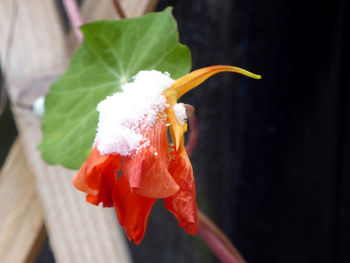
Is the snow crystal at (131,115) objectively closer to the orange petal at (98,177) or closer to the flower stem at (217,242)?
the orange petal at (98,177)

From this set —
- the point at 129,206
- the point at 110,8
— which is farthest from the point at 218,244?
the point at 110,8

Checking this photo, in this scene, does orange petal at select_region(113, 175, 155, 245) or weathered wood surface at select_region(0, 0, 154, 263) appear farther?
weathered wood surface at select_region(0, 0, 154, 263)

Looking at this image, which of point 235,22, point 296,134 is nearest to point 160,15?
point 235,22

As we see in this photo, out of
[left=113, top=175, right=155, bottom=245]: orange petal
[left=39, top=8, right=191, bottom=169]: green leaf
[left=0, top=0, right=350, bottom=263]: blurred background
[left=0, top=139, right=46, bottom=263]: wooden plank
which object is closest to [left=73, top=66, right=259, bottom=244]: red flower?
[left=113, top=175, right=155, bottom=245]: orange petal

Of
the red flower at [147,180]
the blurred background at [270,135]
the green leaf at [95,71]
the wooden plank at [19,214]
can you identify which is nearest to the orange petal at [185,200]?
the red flower at [147,180]

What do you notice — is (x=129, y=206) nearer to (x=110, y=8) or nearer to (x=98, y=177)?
(x=98, y=177)

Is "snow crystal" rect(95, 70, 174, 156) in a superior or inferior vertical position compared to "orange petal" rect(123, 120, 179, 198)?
superior

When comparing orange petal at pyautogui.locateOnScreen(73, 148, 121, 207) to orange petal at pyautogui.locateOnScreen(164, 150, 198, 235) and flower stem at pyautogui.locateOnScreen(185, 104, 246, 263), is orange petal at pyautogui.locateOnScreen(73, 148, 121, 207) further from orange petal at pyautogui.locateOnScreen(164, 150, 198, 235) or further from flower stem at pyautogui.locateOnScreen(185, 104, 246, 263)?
flower stem at pyautogui.locateOnScreen(185, 104, 246, 263)

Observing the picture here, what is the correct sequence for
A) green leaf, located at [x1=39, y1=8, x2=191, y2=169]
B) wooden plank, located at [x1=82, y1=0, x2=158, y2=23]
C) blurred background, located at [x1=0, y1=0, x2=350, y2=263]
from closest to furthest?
green leaf, located at [x1=39, y1=8, x2=191, y2=169]
wooden plank, located at [x1=82, y1=0, x2=158, y2=23]
blurred background, located at [x1=0, y1=0, x2=350, y2=263]
